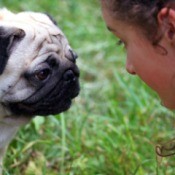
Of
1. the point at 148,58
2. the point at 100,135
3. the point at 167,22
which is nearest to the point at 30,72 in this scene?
the point at 148,58

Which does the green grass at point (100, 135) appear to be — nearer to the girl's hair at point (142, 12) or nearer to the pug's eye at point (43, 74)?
A: the pug's eye at point (43, 74)

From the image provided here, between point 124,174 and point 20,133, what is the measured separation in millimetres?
515

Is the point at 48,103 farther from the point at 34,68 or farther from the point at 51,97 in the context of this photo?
the point at 34,68

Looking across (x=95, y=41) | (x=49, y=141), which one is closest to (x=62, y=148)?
(x=49, y=141)

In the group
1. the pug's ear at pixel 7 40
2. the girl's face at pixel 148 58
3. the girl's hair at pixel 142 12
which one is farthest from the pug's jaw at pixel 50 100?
the girl's hair at pixel 142 12

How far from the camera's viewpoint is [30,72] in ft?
7.42

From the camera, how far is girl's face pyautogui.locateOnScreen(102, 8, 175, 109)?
1854mm

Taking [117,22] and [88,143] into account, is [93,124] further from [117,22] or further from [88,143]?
[117,22]

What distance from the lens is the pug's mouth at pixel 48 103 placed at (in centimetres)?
230

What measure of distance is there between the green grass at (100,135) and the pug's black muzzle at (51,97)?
26cm

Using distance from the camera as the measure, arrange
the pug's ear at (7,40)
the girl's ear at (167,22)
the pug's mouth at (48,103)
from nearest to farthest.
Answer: the girl's ear at (167,22) < the pug's ear at (7,40) < the pug's mouth at (48,103)

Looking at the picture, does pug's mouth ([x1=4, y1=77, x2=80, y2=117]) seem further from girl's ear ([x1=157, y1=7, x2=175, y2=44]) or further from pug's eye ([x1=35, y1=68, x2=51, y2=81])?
girl's ear ([x1=157, y1=7, x2=175, y2=44])

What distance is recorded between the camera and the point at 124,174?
2.63 m

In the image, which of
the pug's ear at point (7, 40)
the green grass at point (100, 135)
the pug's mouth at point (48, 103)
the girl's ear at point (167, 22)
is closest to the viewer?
the girl's ear at point (167, 22)
